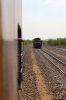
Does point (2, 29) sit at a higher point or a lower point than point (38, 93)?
higher

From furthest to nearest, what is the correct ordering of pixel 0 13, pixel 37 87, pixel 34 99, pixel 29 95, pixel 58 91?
pixel 37 87, pixel 58 91, pixel 29 95, pixel 34 99, pixel 0 13

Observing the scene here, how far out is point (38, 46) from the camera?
151 feet

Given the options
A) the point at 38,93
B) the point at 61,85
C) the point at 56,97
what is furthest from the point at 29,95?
the point at 61,85

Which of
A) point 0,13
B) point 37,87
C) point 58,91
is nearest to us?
point 0,13

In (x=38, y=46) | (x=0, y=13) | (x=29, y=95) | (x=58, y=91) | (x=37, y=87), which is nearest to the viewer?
(x=0, y=13)

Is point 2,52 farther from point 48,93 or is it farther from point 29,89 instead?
point 29,89

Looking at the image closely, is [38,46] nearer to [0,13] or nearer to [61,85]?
[61,85]

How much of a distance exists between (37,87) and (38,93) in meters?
0.97

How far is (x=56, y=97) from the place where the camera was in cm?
769

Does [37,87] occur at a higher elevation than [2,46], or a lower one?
lower

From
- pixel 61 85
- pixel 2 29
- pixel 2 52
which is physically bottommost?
pixel 61 85

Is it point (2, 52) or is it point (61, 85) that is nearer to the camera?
point (2, 52)

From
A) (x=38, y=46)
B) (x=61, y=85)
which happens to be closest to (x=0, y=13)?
(x=61, y=85)

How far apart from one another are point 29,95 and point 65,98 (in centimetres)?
130
